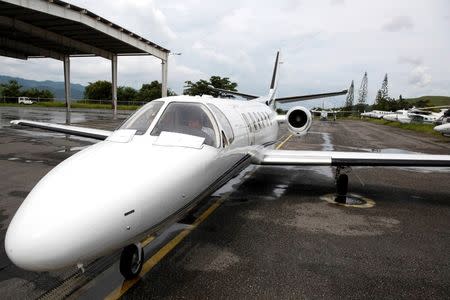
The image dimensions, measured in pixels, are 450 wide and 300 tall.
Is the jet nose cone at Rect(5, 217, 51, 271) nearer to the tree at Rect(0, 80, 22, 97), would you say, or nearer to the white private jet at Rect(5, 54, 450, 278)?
the white private jet at Rect(5, 54, 450, 278)

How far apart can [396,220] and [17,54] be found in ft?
165

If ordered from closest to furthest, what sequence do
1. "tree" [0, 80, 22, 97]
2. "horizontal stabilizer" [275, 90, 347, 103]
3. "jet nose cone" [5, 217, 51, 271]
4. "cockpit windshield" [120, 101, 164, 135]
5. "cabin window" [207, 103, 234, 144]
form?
"jet nose cone" [5, 217, 51, 271]
"cockpit windshield" [120, 101, 164, 135]
"cabin window" [207, 103, 234, 144]
"horizontal stabilizer" [275, 90, 347, 103]
"tree" [0, 80, 22, 97]

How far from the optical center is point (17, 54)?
1762 inches

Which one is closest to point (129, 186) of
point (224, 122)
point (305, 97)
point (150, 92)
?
point (224, 122)

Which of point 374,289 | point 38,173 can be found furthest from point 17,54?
point 374,289

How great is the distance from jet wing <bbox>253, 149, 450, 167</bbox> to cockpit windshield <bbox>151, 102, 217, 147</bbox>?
2.67 meters

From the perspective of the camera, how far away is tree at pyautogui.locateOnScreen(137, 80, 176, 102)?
91.2 m

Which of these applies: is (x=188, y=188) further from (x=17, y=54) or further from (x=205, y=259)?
(x=17, y=54)

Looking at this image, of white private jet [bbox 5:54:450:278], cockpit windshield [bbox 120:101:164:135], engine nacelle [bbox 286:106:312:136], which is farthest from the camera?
engine nacelle [bbox 286:106:312:136]

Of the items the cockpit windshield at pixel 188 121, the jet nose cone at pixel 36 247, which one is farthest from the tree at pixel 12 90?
the jet nose cone at pixel 36 247

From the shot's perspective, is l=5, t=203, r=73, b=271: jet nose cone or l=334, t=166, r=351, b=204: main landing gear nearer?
l=5, t=203, r=73, b=271: jet nose cone

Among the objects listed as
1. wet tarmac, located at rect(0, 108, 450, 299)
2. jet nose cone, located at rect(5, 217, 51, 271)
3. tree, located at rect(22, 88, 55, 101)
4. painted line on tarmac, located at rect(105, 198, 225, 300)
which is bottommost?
wet tarmac, located at rect(0, 108, 450, 299)

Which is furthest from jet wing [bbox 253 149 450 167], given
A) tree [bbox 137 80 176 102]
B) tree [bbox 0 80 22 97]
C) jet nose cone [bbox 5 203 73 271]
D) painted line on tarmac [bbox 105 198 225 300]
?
tree [bbox 0 80 22 97]

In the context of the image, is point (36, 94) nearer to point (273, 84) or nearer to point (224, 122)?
point (273, 84)
